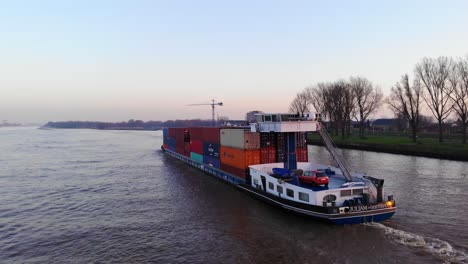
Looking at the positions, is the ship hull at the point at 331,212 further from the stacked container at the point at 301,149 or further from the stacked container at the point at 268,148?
the stacked container at the point at 301,149

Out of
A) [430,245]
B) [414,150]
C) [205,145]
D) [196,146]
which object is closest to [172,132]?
[196,146]

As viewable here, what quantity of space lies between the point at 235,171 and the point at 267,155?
4.03 m

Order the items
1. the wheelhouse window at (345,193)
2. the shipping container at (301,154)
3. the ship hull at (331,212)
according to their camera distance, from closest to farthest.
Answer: the ship hull at (331,212)
the wheelhouse window at (345,193)
the shipping container at (301,154)

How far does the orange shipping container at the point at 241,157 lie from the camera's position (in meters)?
33.4

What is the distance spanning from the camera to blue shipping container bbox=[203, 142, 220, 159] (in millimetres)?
42756

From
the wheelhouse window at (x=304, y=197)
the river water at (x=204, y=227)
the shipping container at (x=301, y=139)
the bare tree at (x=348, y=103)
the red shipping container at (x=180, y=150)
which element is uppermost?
the bare tree at (x=348, y=103)

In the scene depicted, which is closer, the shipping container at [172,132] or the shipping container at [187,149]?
the shipping container at [187,149]

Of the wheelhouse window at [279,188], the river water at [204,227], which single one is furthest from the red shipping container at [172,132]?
the wheelhouse window at [279,188]

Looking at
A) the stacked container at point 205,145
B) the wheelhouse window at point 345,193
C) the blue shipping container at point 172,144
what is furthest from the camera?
the blue shipping container at point 172,144

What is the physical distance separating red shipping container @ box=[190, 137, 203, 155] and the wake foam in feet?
103

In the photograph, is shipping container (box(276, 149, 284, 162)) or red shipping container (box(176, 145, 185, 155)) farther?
red shipping container (box(176, 145, 185, 155))

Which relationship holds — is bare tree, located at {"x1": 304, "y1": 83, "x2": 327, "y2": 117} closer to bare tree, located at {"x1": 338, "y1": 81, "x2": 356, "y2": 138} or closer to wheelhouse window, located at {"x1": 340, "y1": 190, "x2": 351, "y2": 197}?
bare tree, located at {"x1": 338, "y1": 81, "x2": 356, "y2": 138}

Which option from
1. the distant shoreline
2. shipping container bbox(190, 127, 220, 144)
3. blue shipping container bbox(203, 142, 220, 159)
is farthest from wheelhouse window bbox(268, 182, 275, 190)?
the distant shoreline

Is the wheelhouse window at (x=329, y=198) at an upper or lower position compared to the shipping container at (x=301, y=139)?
lower
